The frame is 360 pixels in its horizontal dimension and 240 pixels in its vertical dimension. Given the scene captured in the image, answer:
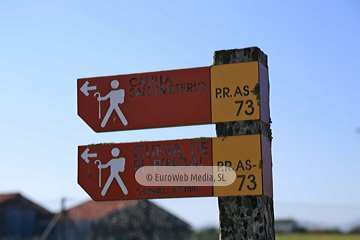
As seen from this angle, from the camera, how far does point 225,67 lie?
493cm

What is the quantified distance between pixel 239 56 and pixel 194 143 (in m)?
0.82

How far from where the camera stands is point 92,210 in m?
12.4

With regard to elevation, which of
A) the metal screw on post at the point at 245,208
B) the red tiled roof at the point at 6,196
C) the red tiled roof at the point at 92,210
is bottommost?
the red tiled roof at the point at 92,210

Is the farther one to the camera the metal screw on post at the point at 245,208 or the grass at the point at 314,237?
the grass at the point at 314,237

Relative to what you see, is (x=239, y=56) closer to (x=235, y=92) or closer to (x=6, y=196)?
(x=235, y=92)

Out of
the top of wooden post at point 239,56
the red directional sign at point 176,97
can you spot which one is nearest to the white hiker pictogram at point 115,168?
the red directional sign at point 176,97

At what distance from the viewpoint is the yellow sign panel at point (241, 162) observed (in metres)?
4.67

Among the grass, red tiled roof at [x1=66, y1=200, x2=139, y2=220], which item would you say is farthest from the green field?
red tiled roof at [x1=66, y1=200, x2=139, y2=220]

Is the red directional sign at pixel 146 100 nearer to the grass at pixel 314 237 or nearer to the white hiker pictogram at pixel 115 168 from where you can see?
the white hiker pictogram at pixel 115 168

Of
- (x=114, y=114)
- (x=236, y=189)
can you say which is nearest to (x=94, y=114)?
(x=114, y=114)

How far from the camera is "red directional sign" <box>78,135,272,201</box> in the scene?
4715mm

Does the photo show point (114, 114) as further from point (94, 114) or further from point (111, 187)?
point (111, 187)

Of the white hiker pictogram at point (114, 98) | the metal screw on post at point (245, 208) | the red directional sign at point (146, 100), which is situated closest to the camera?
the metal screw on post at point (245, 208)

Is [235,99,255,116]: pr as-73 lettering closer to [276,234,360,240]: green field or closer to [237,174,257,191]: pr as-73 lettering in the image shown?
[237,174,257,191]: pr as-73 lettering
